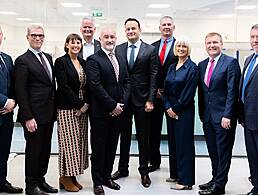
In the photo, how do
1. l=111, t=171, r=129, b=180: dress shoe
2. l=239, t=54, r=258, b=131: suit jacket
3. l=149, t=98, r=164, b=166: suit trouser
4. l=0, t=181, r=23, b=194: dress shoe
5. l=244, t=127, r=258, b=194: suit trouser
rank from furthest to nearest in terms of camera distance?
l=149, t=98, r=164, b=166: suit trouser
l=111, t=171, r=129, b=180: dress shoe
l=0, t=181, r=23, b=194: dress shoe
l=244, t=127, r=258, b=194: suit trouser
l=239, t=54, r=258, b=131: suit jacket

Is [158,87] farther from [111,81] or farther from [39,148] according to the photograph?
[39,148]

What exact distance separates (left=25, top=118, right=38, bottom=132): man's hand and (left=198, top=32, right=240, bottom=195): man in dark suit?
163 cm

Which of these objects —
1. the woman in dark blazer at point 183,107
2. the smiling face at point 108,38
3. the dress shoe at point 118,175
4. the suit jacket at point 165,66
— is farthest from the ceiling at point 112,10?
A: the dress shoe at point 118,175

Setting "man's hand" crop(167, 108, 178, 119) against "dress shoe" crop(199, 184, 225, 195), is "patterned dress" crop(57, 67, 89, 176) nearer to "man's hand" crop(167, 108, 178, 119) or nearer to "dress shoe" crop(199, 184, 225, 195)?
"man's hand" crop(167, 108, 178, 119)

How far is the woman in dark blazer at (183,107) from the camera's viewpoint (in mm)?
3402

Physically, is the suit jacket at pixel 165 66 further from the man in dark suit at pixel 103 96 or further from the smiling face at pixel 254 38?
the smiling face at pixel 254 38

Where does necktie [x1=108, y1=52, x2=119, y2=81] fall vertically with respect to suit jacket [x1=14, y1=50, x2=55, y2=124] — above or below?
above

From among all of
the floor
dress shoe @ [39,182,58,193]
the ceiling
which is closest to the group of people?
dress shoe @ [39,182,58,193]

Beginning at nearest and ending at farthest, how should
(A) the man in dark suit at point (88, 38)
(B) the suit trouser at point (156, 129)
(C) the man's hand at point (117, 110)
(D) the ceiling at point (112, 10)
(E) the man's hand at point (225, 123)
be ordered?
(E) the man's hand at point (225, 123), (C) the man's hand at point (117, 110), (A) the man in dark suit at point (88, 38), (B) the suit trouser at point (156, 129), (D) the ceiling at point (112, 10)

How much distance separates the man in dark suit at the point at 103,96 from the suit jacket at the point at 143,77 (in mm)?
144

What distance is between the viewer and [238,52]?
5.55 meters

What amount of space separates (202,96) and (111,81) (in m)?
0.94

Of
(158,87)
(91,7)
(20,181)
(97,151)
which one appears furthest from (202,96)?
(91,7)

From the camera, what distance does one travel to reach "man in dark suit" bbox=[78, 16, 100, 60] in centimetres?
371
